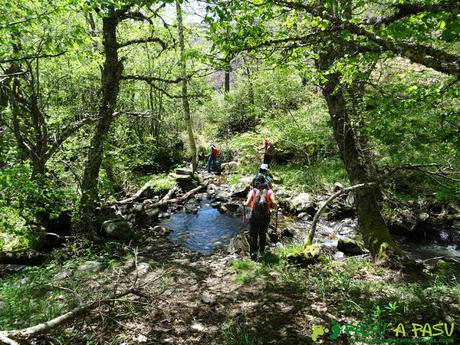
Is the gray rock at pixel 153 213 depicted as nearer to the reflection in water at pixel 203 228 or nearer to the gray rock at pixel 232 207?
the reflection in water at pixel 203 228

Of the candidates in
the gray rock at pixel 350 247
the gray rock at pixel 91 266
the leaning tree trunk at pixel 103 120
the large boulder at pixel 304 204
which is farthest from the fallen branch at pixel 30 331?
the large boulder at pixel 304 204

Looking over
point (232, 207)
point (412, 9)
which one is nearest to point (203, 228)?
point (232, 207)

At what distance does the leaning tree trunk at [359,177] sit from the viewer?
6.57 m

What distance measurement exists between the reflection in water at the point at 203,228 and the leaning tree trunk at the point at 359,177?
4100 millimetres

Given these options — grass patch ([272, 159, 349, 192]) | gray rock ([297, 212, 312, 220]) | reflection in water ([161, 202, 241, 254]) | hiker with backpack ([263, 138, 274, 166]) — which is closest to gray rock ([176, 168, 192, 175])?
reflection in water ([161, 202, 241, 254])

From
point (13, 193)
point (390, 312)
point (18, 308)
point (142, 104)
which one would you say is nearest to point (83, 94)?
point (142, 104)

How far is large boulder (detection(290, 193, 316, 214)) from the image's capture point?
482 inches

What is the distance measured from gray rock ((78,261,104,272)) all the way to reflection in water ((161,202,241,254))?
9.70 feet

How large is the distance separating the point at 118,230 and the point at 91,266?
87.5 inches

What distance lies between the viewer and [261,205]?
6.93 metres

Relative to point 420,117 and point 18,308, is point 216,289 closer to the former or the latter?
point 18,308

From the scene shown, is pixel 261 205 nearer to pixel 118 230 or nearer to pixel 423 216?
pixel 118 230

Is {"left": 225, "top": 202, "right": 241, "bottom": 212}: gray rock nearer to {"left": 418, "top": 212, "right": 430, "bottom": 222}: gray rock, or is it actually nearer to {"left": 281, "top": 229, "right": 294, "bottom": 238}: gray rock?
{"left": 281, "top": 229, "right": 294, "bottom": 238}: gray rock

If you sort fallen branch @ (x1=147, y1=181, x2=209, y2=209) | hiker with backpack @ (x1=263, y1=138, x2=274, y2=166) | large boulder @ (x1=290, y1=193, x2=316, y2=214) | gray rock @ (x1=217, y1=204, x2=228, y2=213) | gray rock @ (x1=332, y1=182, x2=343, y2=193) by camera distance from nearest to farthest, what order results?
large boulder @ (x1=290, y1=193, x2=316, y2=214) → fallen branch @ (x1=147, y1=181, x2=209, y2=209) → gray rock @ (x1=217, y1=204, x2=228, y2=213) → gray rock @ (x1=332, y1=182, x2=343, y2=193) → hiker with backpack @ (x1=263, y1=138, x2=274, y2=166)
